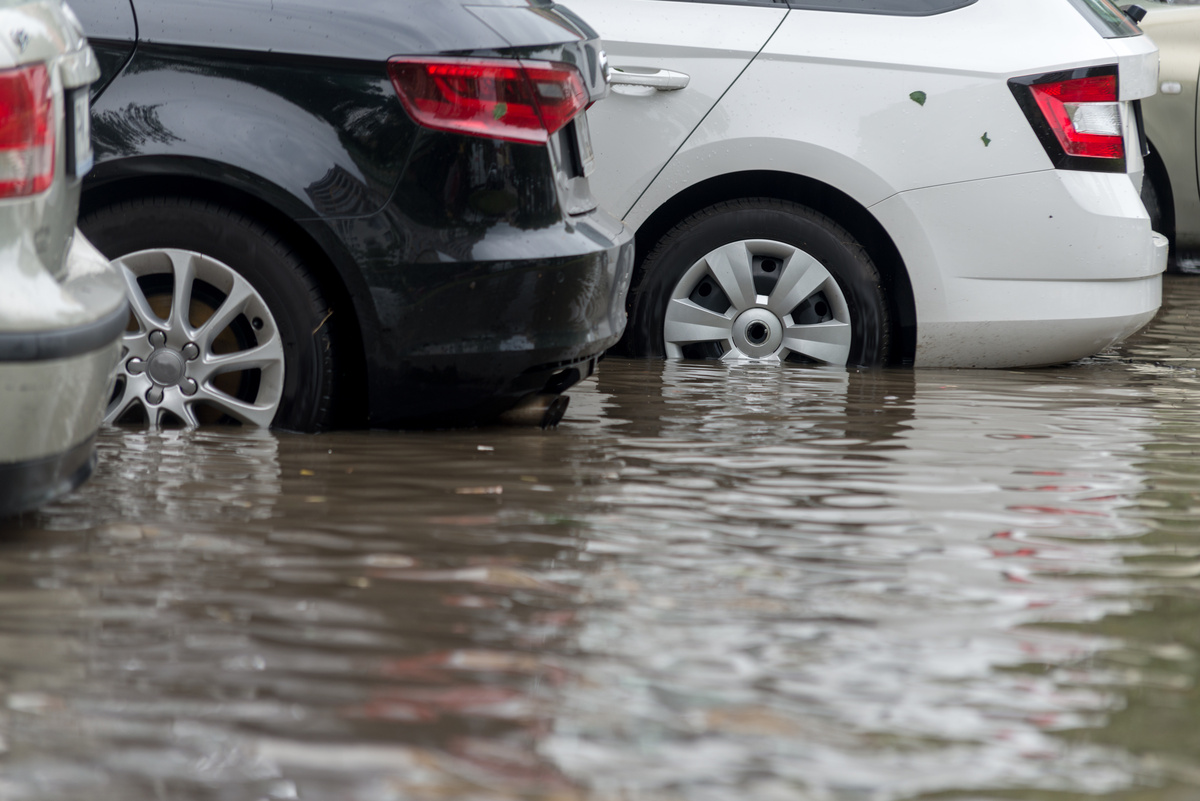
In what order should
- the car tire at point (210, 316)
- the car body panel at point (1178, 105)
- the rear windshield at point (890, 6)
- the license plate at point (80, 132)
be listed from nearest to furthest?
the license plate at point (80, 132)
the car tire at point (210, 316)
the rear windshield at point (890, 6)
the car body panel at point (1178, 105)

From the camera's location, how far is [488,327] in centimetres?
434

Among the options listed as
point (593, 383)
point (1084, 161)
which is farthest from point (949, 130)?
point (593, 383)

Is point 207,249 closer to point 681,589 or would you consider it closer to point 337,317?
point 337,317

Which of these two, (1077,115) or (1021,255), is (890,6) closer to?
(1077,115)

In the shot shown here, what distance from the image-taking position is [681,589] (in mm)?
3227

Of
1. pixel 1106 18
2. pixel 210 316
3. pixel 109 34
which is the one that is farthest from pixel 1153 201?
pixel 109 34

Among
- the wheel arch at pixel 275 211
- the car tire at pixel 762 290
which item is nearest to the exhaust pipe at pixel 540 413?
the wheel arch at pixel 275 211

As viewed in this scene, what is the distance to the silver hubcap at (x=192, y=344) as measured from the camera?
4367 mm

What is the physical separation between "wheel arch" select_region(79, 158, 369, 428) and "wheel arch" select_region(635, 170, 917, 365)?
1.94 meters

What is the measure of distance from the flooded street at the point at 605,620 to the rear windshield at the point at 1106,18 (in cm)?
204

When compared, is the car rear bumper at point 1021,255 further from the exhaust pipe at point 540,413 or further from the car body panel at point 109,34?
the car body panel at point 109,34

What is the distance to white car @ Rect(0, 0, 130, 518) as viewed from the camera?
310 centimetres

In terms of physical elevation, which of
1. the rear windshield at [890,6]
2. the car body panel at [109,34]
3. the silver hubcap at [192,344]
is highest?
the rear windshield at [890,6]

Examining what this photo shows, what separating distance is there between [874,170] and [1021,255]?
24.8 inches
